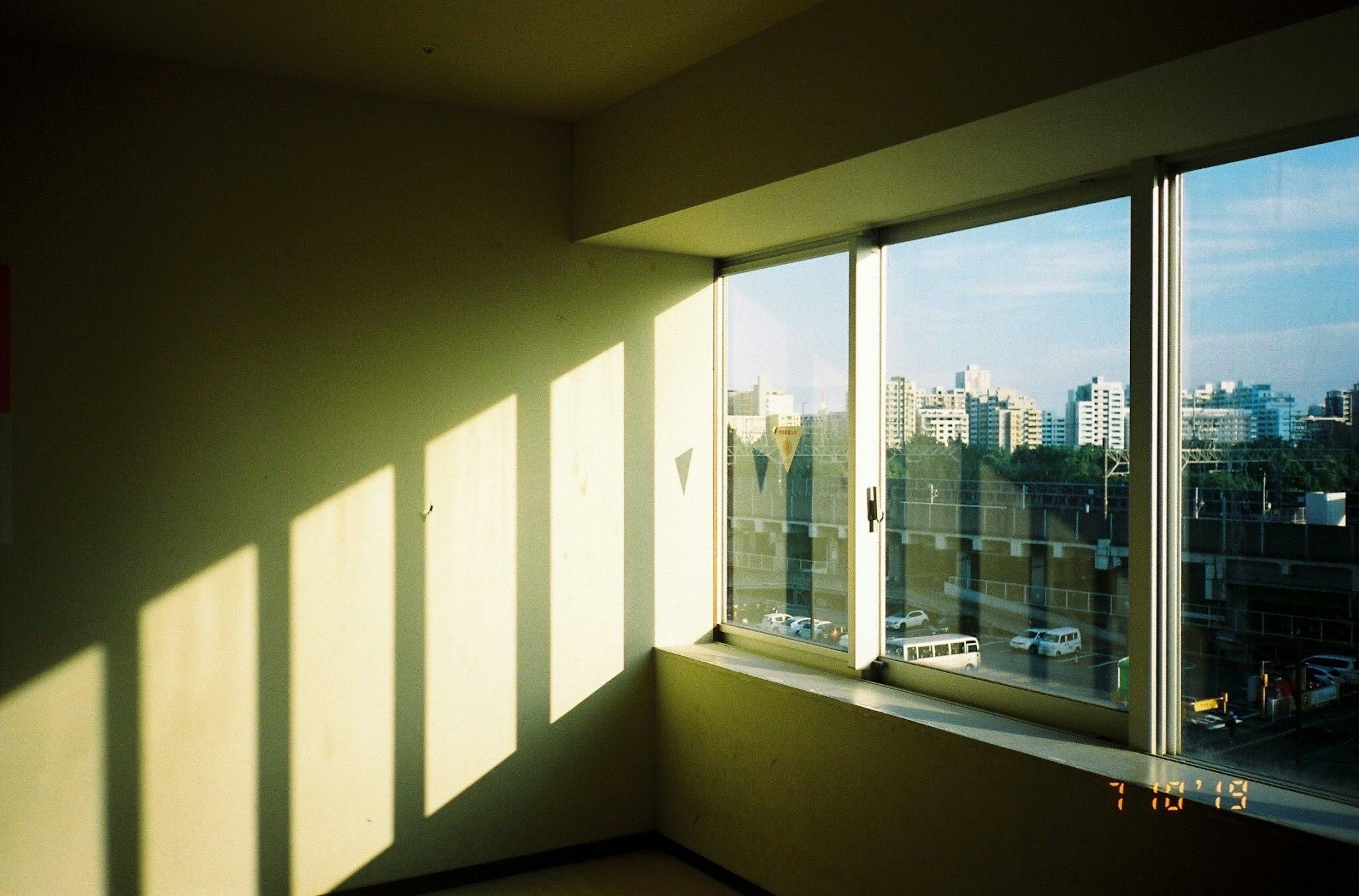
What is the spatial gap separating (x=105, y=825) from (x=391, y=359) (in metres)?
1.69

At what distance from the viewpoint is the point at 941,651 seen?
3.45m

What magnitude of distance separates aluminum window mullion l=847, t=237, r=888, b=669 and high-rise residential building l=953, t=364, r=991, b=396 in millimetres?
370

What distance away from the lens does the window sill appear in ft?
7.56

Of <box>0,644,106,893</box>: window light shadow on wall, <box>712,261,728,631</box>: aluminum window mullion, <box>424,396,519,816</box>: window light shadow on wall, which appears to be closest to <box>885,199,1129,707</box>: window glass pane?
<box>712,261,728,631</box>: aluminum window mullion

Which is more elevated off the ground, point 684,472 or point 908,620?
point 684,472

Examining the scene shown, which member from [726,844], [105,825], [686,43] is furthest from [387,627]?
[686,43]

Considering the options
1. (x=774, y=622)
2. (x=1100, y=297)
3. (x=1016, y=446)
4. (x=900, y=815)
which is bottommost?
(x=900, y=815)

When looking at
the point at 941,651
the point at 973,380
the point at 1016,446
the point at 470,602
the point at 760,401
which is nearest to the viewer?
the point at 1016,446

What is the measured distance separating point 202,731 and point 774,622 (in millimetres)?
2029

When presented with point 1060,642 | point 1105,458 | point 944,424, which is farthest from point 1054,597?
point 944,424

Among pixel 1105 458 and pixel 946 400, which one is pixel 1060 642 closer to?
pixel 1105 458

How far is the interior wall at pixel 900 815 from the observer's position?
93.8 inches

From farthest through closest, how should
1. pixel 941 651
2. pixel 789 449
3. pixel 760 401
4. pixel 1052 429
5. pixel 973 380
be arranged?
pixel 760 401 < pixel 789 449 < pixel 941 651 < pixel 973 380 < pixel 1052 429

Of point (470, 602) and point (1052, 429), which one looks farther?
point (470, 602)
